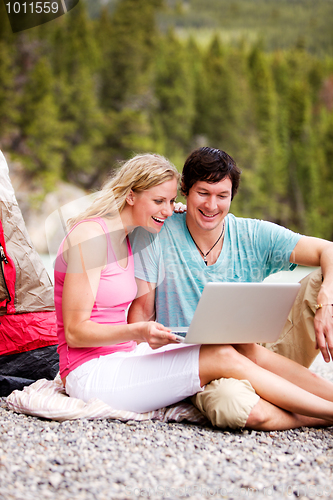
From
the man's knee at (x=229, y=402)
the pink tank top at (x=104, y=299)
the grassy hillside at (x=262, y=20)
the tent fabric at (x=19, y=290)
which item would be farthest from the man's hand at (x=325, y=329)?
the grassy hillside at (x=262, y=20)

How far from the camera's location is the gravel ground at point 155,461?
4.49 ft

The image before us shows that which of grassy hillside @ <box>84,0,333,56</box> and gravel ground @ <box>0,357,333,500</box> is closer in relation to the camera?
gravel ground @ <box>0,357,333,500</box>

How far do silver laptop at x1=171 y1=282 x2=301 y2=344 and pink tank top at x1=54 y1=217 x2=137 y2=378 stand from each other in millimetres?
252

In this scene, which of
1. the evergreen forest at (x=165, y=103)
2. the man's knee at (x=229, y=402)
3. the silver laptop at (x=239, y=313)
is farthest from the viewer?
the evergreen forest at (x=165, y=103)

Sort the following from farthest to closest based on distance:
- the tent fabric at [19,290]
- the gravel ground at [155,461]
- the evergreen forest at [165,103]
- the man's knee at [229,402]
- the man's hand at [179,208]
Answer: the evergreen forest at [165,103] < the tent fabric at [19,290] < the man's hand at [179,208] < the man's knee at [229,402] < the gravel ground at [155,461]

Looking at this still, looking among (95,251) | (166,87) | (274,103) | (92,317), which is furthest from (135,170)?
(274,103)

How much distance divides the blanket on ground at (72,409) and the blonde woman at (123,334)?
3cm

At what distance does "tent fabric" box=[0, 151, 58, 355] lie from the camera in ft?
7.69

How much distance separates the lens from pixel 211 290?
1618 mm

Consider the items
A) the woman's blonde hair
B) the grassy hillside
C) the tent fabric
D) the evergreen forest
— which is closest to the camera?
the woman's blonde hair

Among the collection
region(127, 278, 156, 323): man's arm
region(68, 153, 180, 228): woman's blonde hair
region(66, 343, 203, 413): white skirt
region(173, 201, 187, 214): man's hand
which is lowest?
region(66, 343, 203, 413): white skirt

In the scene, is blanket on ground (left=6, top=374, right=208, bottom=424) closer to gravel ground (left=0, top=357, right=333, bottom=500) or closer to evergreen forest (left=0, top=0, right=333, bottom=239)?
gravel ground (left=0, top=357, right=333, bottom=500)

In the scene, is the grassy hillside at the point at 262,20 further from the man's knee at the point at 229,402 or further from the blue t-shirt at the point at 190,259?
the man's knee at the point at 229,402

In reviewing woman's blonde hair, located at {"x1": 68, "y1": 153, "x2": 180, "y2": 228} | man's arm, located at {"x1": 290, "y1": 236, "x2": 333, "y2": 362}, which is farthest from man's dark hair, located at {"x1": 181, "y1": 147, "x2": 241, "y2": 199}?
man's arm, located at {"x1": 290, "y1": 236, "x2": 333, "y2": 362}
